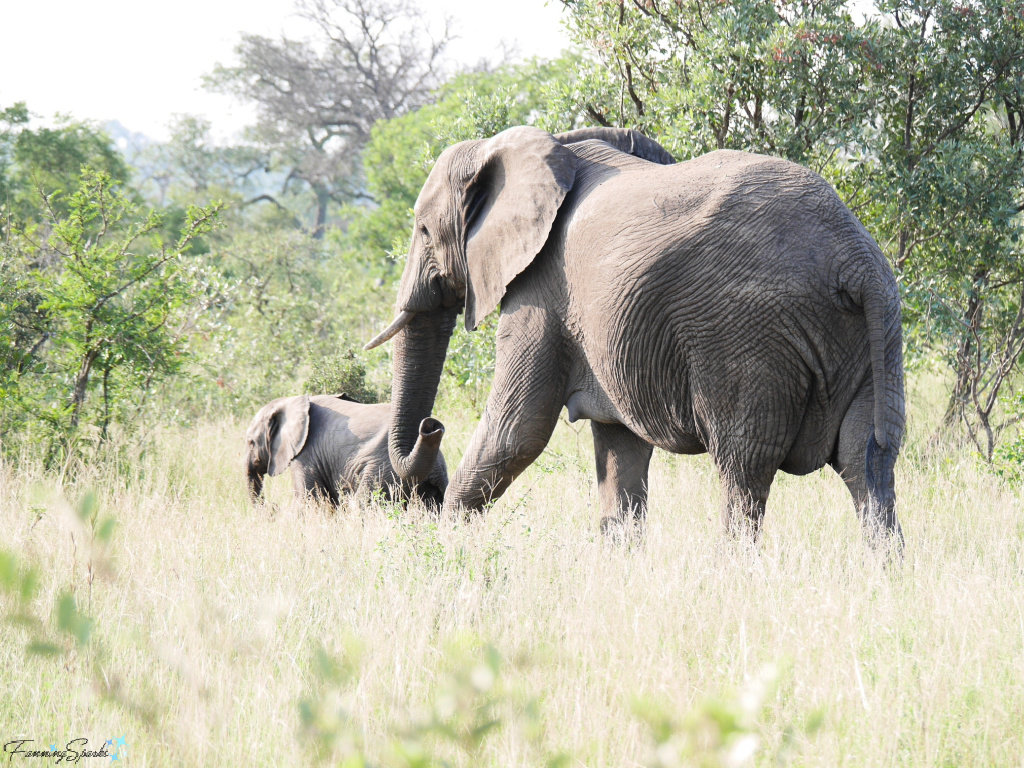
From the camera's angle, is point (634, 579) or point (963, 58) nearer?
point (634, 579)

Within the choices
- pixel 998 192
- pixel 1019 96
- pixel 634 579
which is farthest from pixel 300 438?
pixel 1019 96

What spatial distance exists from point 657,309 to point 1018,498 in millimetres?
3155

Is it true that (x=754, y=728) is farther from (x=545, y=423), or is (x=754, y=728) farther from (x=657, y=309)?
(x=545, y=423)

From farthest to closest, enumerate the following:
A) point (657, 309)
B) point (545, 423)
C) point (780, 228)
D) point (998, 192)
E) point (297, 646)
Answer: point (998, 192) < point (545, 423) < point (657, 309) < point (780, 228) < point (297, 646)

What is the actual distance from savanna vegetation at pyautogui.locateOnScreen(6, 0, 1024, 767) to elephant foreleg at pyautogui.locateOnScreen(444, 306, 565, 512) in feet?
A: 1.12

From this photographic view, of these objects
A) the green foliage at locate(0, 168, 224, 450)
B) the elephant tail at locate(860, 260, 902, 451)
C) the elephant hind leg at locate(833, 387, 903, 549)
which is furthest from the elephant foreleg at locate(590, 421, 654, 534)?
the green foliage at locate(0, 168, 224, 450)

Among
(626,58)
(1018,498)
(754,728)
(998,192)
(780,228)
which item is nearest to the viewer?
(754,728)

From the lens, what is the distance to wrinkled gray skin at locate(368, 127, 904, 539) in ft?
12.4

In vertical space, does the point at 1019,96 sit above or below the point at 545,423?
above

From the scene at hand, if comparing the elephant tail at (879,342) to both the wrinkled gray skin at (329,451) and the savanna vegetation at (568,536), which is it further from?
the wrinkled gray skin at (329,451)

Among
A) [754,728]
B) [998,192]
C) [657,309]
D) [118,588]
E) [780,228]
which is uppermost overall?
[998,192]

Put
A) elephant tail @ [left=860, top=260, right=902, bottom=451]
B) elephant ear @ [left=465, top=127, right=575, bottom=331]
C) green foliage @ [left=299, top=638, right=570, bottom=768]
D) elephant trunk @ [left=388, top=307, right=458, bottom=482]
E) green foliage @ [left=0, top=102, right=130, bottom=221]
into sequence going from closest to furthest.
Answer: green foliage @ [left=299, top=638, right=570, bottom=768], elephant tail @ [left=860, top=260, right=902, bottom=451], elephant ear @ [left=465, top=127, right=575, bottom=331], elephant trunk @ [left=388, top=307, right=458, bottom=482], green foliage @ [left=0, top=102, right=130, bottom=221]

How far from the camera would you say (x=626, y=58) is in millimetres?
7383

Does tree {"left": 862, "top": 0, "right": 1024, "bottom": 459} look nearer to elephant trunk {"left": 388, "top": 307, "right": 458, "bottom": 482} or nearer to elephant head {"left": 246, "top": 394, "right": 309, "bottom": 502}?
elephant trunk {"left": 388, "top": 307, "right": 458, "bottom": 482}
